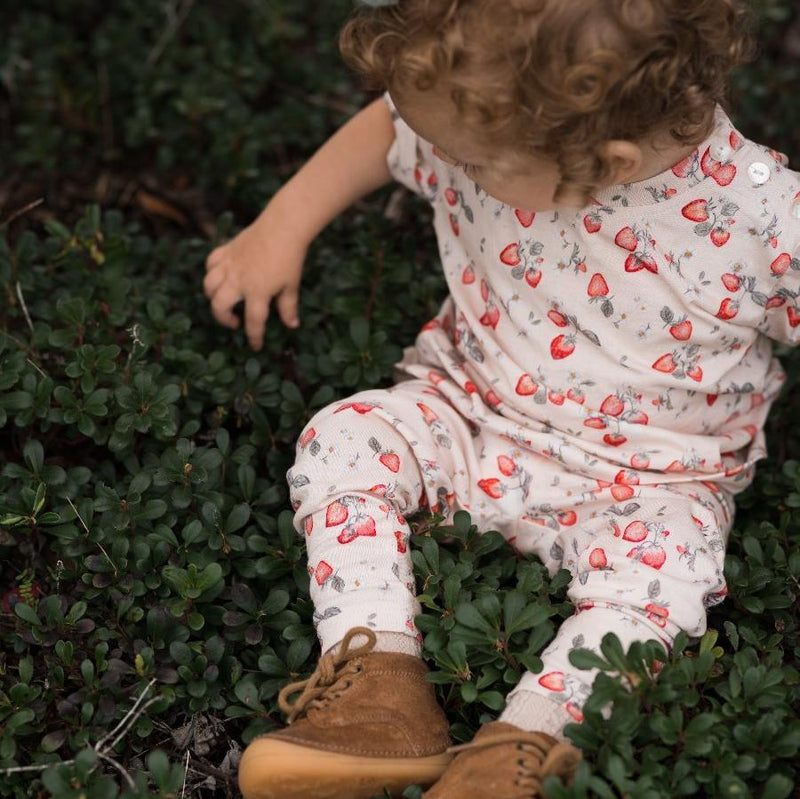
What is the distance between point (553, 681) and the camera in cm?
203

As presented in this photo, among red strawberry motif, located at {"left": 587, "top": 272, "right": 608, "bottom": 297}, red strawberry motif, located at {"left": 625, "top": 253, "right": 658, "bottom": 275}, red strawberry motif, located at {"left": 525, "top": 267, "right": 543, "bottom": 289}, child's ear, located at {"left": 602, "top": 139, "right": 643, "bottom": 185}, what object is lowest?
red strawberry motif, located at {"left": 587, "top": 272, "right": 608, "bottom": 297}

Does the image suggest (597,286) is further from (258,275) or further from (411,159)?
(258,275)

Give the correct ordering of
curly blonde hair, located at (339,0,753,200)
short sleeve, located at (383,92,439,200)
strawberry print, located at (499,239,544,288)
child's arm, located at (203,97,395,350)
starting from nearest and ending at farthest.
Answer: curly blonde hair, located at (339,0,753,200)
strawberry print, located at (499,239,544,288)
short sleeve, located at (383,92,439,200)
child's arm, located at (203,97,395,350)

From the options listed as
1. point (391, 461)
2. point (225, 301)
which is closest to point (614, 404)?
point (391, 461)

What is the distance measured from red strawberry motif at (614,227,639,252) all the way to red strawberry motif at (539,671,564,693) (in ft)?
3.01

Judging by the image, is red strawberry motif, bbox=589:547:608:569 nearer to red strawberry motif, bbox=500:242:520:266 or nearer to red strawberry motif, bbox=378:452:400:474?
red strawberry motif, bbox=378:452:400:474

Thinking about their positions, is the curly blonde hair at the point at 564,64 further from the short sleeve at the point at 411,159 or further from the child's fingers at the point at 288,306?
the child's fingers at the point at 288,306

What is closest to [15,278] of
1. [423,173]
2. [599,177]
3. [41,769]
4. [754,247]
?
[423,173]

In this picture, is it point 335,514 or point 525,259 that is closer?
point 335,514

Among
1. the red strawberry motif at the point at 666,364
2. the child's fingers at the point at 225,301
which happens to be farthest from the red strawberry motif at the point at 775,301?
the child's fingers at the point at 225,301

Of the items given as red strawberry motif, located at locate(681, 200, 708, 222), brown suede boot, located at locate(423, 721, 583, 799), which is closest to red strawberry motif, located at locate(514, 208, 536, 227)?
red strawberry motif, located at locate(681, 200, 708, 222)

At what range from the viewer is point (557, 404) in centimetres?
243

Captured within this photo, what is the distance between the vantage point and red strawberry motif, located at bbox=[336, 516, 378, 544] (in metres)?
2.22

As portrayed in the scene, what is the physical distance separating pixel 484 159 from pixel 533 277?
0.45 meters
